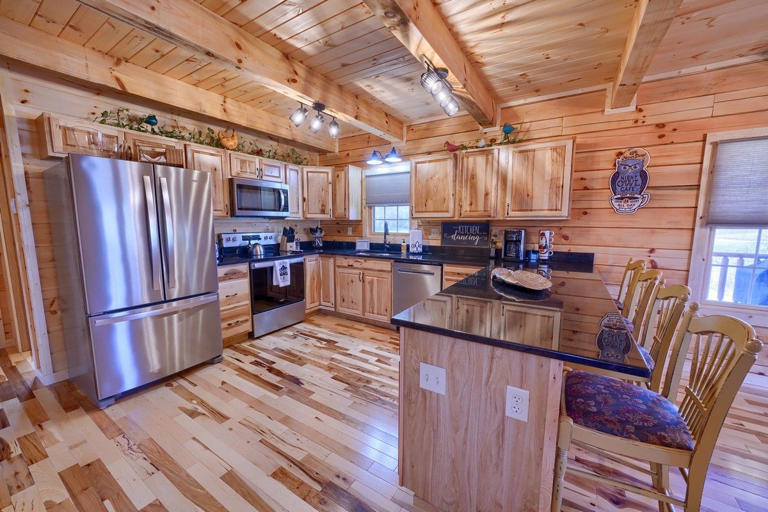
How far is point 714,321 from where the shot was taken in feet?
3.84

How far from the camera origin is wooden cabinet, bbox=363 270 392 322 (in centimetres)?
367

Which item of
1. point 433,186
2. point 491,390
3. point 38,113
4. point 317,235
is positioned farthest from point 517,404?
point 317,235

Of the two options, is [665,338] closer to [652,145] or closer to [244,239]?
[652,145]

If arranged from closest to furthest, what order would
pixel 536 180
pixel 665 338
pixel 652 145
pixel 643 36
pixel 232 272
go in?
1. pixel 665 338
2. pixel 643 36
3. pixel 652 145
4. pixel 536 180
5. pixel 232 272

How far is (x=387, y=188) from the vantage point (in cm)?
421

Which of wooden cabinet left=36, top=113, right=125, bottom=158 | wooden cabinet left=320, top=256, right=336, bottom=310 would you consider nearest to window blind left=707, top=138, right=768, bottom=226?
wooden cabinet left=320, top=256, right=336, bottom=310

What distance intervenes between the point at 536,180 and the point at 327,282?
2.77m

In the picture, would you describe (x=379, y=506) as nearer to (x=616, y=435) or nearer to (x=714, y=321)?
(x=616, y=435)

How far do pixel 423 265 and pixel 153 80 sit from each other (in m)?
3.06

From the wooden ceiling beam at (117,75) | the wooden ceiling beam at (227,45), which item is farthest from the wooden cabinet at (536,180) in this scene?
the wooden ceiling beam at (117,75)

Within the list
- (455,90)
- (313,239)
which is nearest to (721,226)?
(455,90)

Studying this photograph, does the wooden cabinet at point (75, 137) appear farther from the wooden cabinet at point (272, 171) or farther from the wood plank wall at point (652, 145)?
the wood plank wall at point (652, 145)

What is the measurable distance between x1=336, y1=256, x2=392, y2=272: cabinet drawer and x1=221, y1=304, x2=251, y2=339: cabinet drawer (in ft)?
4.08

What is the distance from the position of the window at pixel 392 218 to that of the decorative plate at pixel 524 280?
2121mm
